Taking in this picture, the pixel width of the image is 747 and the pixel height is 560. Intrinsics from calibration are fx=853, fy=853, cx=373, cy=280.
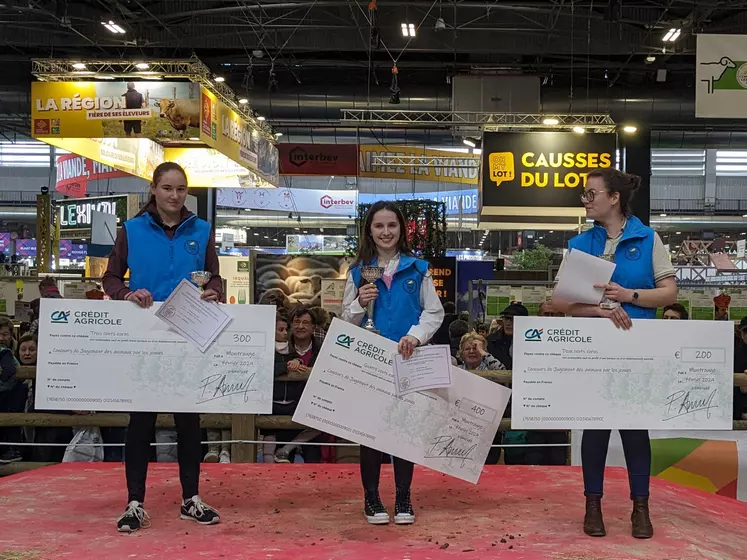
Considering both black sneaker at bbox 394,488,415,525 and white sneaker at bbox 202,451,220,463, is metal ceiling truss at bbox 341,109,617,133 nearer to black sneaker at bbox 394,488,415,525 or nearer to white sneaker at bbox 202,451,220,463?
white sneaker at bbox 202,451,220,463

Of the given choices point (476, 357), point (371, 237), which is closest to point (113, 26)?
point (476, 357)

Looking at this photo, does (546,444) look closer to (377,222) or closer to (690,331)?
(690,331)

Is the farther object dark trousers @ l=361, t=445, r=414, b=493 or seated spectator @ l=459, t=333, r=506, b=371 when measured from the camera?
seated spectator @ l=459, t=333, r=506, b=371

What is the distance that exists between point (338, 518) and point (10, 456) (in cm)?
251

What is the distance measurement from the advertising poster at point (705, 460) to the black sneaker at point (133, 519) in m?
2.78

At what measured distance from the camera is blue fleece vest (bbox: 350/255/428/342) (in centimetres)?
345

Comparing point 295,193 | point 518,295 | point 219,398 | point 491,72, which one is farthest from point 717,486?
point 295,193

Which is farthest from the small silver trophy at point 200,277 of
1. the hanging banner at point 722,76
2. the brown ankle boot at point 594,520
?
the hanging banner at point 722,76

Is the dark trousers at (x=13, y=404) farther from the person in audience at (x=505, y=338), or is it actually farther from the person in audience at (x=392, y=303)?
the person in audience at (x=505, y=338)

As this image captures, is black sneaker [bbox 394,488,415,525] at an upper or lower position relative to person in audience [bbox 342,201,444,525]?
lower

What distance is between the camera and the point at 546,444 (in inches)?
188

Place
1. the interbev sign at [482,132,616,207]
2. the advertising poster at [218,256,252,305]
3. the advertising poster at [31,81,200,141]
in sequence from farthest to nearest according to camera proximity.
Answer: the advertising poster at [218,256,252,305], the interbev sign at [482,132,616,207], the advertising poster at [31,81,200,141]

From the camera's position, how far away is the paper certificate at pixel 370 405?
3.42 meters

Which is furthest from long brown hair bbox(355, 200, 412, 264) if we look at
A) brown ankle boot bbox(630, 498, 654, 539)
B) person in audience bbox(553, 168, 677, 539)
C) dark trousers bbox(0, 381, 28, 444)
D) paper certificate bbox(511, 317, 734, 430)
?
dark trousers bbox(0, 381, 28, 444)
